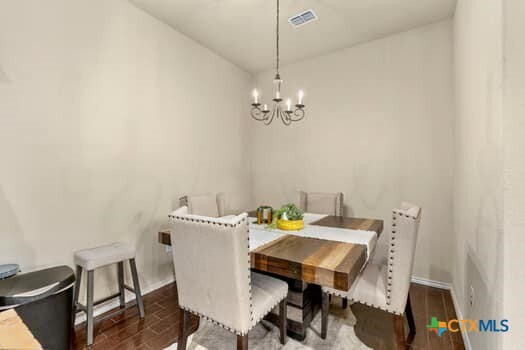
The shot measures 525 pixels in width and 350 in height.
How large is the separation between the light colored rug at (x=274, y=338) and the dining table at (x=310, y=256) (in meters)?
0.07

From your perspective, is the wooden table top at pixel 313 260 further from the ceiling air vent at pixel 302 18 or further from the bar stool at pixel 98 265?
the ceiling air vent at pixel 302 18

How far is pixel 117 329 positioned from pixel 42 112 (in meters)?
1.79

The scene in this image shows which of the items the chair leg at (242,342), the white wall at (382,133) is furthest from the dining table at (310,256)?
the white wall at (382,133)

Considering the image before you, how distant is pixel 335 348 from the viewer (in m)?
1.79

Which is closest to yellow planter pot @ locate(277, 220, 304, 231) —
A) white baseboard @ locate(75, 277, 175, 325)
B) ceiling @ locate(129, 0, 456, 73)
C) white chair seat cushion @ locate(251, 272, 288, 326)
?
white chair seat cushion @ locate(251, 272, 288, 326)

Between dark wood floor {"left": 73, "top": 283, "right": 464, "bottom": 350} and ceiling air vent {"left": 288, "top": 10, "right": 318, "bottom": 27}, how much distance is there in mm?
2928

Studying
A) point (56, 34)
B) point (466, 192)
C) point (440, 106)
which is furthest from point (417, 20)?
point (56, 34)

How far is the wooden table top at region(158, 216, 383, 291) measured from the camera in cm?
126

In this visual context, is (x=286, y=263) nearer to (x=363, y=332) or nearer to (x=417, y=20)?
(x=363, y=332)

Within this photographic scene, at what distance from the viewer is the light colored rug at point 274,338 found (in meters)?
1.82

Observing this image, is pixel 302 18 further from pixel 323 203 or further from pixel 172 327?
pixel 172 327

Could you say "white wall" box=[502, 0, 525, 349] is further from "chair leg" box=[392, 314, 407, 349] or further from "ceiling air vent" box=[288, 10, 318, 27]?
"ceiling air vent" box=[288, 10, 318, 27]

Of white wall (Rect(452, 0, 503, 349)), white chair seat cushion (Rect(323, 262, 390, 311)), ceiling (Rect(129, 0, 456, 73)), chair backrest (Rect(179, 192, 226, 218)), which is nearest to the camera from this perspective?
white wall (Rect(452, 0, 503, 349))

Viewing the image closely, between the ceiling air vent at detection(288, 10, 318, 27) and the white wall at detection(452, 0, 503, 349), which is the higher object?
the ceiling air vent at detection(288, 10, 318, 27)
